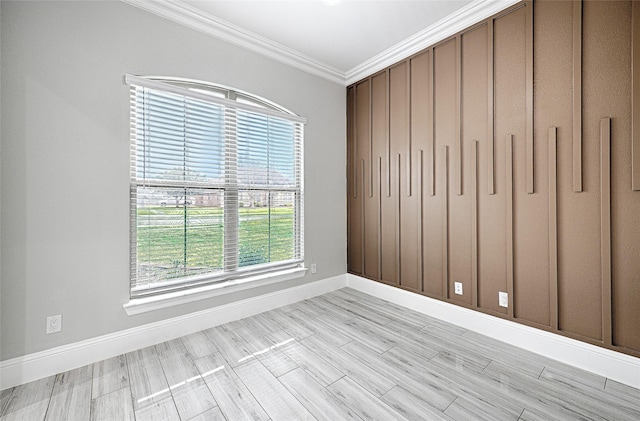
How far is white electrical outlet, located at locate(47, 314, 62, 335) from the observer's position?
1928mm

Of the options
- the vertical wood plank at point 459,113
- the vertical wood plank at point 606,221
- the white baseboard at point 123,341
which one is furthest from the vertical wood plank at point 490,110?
the white baseboard at point 123,341

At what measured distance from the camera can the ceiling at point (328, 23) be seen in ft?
7.84

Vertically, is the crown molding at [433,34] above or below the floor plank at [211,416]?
above

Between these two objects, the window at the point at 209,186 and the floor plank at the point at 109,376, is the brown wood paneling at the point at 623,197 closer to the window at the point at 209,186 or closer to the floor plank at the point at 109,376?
the window at the point at 209,186

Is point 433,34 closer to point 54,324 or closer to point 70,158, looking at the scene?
point 70,158

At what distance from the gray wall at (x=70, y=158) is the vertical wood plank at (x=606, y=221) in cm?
321

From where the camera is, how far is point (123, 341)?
2.19 m

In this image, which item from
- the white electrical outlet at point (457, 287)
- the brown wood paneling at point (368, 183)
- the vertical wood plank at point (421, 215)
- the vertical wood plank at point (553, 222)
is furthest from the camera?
the brown wood paneling at point (368, 183)

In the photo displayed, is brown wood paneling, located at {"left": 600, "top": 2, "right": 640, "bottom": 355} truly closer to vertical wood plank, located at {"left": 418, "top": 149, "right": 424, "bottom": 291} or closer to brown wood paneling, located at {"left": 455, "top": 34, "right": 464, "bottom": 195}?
brown wood paneling, located at {"left": 455, "top": 34, "right": 464, "bottom": 195}

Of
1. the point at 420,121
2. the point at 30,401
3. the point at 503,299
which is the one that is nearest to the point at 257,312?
the point at 30,401

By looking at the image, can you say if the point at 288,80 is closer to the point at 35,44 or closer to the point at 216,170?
the point at 216,170

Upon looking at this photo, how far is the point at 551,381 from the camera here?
1.84 m

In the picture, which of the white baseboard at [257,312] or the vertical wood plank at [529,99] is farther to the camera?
the vertical wood plank at [529,99]

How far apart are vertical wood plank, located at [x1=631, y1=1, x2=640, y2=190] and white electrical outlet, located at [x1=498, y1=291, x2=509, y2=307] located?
1146 millimetres
